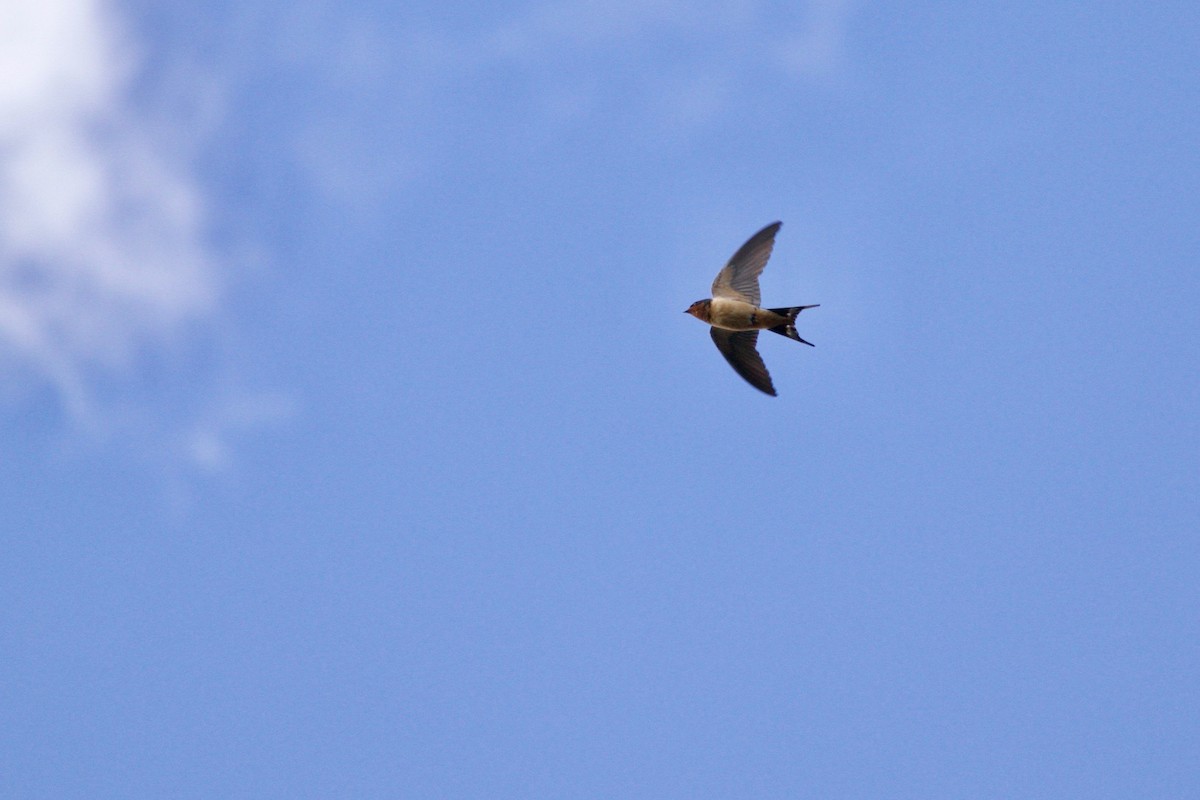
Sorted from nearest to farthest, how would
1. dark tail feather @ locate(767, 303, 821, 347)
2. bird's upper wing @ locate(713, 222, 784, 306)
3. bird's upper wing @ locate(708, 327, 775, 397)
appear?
dark tail feather @ locate(767, 303, 821, 347), bird's upper wing @ locate(713, 222, 784, 306), bird's upper wing @ locate(708, 327, 775, 397)

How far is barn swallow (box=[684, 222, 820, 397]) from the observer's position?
2005cm

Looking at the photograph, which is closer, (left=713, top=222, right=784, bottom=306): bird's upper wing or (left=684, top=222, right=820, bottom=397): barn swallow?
(left=684, top=222, right=820, bottom=397): barn swallow

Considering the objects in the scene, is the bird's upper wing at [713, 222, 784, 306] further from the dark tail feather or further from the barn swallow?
Result: the dark tail feather

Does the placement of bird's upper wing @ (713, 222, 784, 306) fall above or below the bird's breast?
above

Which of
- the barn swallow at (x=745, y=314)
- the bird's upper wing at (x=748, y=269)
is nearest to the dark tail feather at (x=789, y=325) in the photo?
the barn swallow at (x=745, y=314)

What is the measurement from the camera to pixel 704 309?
2073cm

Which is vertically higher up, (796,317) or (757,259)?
(757,259)

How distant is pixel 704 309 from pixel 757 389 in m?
1.80

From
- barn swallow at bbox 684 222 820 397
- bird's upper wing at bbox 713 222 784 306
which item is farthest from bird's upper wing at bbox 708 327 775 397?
bird's upper wing at bbox 713 222 784 306

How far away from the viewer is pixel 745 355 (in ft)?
68.7

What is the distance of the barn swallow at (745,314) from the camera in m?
20.0

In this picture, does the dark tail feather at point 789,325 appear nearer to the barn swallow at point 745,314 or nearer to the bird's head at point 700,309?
the barn swallow at point 745,314

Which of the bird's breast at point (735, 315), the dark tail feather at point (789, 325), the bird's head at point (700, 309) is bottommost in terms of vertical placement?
the dark tail feather at point (789, 325)

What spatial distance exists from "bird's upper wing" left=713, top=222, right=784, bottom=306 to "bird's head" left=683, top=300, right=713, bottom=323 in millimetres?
275
